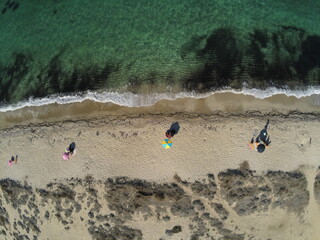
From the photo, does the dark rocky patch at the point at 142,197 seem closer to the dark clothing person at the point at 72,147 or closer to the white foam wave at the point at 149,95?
the dark clothing person at the point at 72,147

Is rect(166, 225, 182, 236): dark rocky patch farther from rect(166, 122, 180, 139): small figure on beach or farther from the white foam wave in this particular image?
the white foam wave

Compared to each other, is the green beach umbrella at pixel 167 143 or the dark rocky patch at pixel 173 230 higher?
the green beach umbrella at pixel 167 143

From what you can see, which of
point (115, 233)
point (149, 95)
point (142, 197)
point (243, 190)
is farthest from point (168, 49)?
point (115, 233)

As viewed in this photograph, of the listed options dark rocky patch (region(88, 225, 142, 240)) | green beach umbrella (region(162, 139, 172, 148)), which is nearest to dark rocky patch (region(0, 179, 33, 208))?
dark rocky patch (region(88, 225, 142, 240))

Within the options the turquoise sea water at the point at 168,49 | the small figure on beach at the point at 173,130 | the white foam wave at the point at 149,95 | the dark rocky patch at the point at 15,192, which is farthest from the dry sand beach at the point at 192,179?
the turquoise sea water at the point at 168,49

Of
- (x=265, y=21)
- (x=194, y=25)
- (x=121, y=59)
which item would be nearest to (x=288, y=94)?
(x=265, y=21)

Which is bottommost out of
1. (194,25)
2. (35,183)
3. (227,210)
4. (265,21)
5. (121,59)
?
(35,183)

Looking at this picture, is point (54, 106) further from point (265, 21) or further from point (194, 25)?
point (265, 21)
